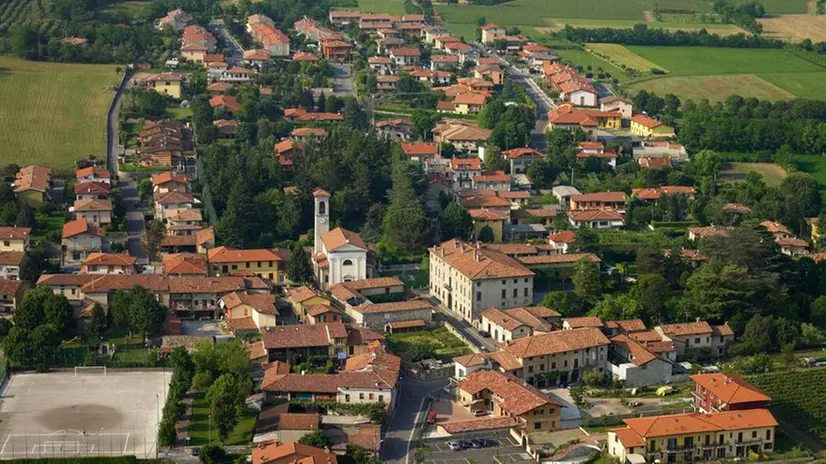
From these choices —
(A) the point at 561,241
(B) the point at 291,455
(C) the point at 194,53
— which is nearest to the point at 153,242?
(A) the point at 561,241

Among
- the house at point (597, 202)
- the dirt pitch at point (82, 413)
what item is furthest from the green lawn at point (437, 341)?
the house at point (597, 202)

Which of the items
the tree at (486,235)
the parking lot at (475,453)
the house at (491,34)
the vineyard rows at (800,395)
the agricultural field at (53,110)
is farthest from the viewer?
the house at (491,34)

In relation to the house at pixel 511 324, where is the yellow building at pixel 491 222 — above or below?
above

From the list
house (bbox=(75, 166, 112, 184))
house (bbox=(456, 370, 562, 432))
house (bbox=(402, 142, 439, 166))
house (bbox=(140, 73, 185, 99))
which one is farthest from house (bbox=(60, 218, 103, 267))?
house (bbox=(140, 73, 185, 99))

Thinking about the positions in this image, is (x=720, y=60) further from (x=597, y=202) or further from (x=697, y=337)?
(x=697, y=337)

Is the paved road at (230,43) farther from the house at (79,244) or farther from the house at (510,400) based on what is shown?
→ the house at (510,400)

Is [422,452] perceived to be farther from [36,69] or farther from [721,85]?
[721,85]
